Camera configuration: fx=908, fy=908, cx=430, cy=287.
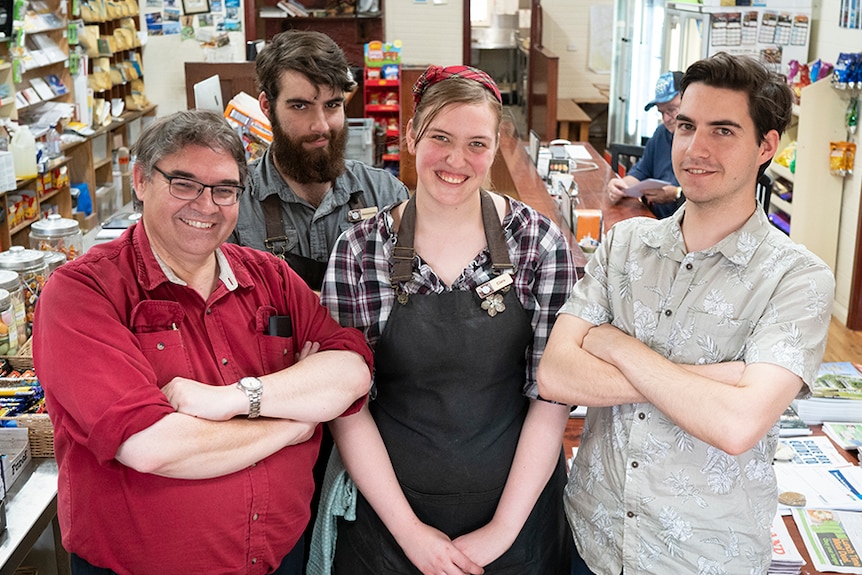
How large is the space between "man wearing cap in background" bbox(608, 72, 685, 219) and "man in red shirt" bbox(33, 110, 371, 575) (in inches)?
146

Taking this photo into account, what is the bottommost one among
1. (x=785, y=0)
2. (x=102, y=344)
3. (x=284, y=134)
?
(x=102, y=344)

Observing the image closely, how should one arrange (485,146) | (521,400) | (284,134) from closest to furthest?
(485,146), (521,400), (284,134)

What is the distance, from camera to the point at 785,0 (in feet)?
22.4

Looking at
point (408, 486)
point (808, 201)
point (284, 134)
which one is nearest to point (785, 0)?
point (808, 201)

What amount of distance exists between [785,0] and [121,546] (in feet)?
21.4

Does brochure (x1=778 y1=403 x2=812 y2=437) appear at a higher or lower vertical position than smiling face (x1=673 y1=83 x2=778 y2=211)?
lower

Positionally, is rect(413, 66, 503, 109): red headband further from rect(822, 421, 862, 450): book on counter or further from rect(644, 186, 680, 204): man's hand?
rect(644, 186, 680, 204): man's hand

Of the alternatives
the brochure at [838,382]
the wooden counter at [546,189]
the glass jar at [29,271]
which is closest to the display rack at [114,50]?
the wooden counter at [546,189]

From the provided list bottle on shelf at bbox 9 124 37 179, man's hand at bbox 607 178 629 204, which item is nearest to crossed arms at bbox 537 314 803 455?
man's hand at bbox 607 178 629 204

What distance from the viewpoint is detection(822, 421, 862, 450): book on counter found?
282 cm

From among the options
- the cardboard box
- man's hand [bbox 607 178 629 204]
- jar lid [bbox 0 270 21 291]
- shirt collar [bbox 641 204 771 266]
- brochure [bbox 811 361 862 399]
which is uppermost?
shirt collar [bbox 641 204 771 266]

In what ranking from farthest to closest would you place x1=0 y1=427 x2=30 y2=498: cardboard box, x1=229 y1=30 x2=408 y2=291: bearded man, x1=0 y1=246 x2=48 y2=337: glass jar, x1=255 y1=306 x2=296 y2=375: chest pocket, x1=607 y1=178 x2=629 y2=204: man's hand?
x1=607 y1=178 x2=629 y2=204: man's hand → x1=0 y1=246 x2=48 y2=337: glass jar → x1=229 y1=30 x2=408 y2=291: bearded man → x1=0 y1=427 x2=30 y2=498: cardboard box → x1=255 y1=306 x2=296 y2=375: chest pocket

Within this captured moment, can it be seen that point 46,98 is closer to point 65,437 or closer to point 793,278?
point 65,437

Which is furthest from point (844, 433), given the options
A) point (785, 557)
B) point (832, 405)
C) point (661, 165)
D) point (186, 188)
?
point (661, 165)
